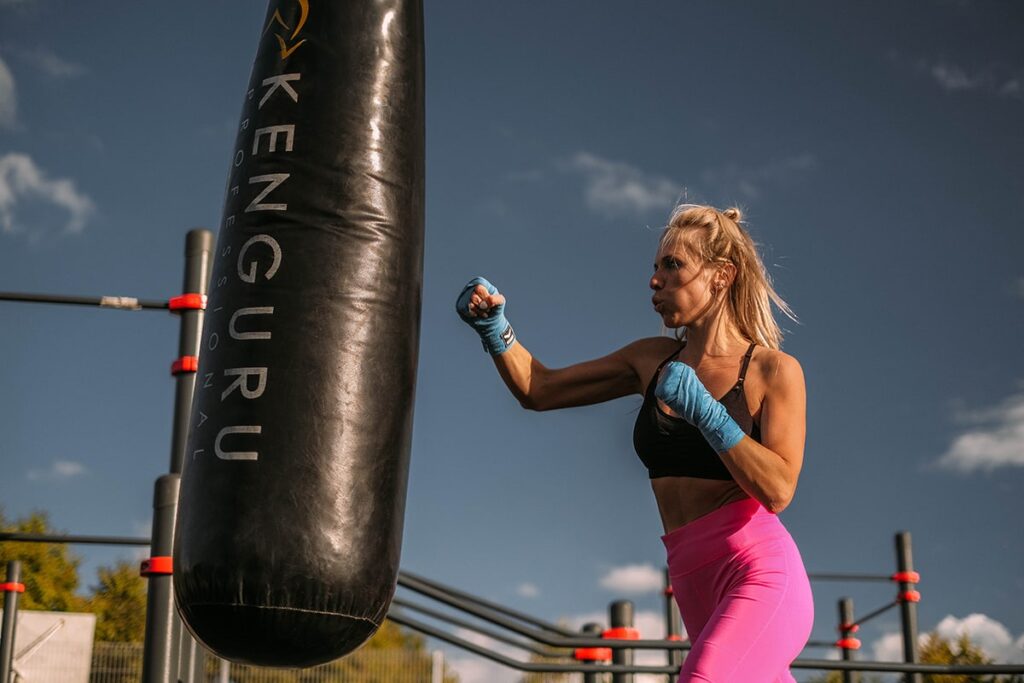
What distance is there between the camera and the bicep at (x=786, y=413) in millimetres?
2625

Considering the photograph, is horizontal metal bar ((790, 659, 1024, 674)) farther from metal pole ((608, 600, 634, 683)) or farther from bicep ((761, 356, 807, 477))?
bicep ((761, 356, 807, 477))

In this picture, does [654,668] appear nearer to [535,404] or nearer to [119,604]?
[535,404]

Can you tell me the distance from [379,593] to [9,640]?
5.63 m

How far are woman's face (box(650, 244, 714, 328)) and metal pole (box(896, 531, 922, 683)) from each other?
19.6ft

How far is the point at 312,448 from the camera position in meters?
2.73

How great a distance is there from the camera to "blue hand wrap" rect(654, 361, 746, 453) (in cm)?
255

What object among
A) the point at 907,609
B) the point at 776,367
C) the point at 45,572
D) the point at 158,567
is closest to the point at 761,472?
the point at 776,367

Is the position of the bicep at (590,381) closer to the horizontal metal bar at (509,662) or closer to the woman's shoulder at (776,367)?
the woman's shoulder at (776,367)

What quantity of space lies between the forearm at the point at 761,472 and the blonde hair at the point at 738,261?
508mm

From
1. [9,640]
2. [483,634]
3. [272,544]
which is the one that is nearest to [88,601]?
[9,640]

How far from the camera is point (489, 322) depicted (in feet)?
10.4

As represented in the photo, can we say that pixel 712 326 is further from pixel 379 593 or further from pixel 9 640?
pixel 9 640

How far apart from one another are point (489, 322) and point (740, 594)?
1069 mm

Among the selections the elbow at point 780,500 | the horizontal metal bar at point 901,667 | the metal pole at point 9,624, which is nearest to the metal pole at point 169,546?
the elbow at point 780,500
